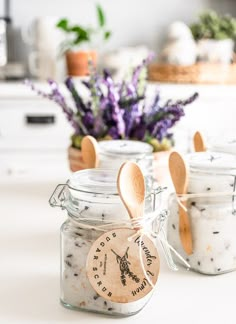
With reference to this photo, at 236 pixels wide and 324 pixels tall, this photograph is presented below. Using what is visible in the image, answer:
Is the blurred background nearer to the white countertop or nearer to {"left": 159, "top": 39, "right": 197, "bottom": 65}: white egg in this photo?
{"left": 159, "top": 39, "right": 197, "bottom": 65}: white egg

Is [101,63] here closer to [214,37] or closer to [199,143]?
[214,37]

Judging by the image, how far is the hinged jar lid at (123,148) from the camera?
3.01 ft

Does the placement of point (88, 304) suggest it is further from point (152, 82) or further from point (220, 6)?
point (220, 6)

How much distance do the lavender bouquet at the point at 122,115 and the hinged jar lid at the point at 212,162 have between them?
0.31 metres

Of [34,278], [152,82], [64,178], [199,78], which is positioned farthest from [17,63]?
[34,278]

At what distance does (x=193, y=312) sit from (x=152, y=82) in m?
2.13

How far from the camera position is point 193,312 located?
0.63 meters

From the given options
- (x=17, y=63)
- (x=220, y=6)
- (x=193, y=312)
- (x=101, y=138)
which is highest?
(x=220, y=6)

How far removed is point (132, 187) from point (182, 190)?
0.45ft

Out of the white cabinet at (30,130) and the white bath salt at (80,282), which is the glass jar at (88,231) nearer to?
the white bath salt at (80,282)

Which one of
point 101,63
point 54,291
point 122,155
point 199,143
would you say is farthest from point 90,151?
point 101,63

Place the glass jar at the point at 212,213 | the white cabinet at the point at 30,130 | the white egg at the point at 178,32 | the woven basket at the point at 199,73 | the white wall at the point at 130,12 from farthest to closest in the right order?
the white wall at the point at 130,12 < the white egg at the point at 178,32 < the woven basket at the point at 199,73 < the white cabinet at the point at 30,130 < the glass jar at the point at 212,213

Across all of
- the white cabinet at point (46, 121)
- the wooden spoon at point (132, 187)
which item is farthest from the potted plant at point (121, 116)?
the white cabinet at point (46, 121)

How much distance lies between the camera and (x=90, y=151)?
0.89 meters
